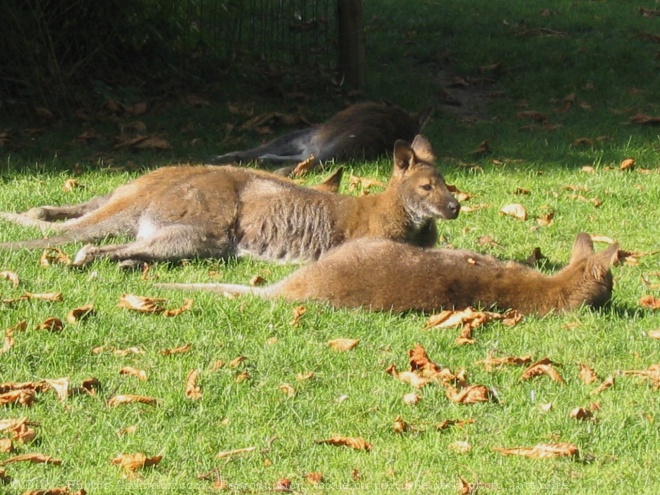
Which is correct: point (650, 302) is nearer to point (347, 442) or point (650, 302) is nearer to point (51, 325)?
point (347, 442)

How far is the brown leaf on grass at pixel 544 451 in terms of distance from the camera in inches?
204

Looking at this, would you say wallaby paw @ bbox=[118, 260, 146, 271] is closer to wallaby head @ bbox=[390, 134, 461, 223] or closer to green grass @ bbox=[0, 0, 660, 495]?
green grass @ bbox=[0, 0, 660, 495]

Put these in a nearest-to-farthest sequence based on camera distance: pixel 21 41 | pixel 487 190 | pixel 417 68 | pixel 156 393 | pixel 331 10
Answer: pixel 156 393 → pixel 487 190 → pixel 21 41 → pixel 417 68 → pixel 331 10

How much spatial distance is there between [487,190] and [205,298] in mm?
3441

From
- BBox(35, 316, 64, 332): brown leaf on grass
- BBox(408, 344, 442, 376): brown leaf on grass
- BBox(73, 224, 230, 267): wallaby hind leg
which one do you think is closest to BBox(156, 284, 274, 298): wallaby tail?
BBox(73, 224, 230, 267): wallaby hind leg

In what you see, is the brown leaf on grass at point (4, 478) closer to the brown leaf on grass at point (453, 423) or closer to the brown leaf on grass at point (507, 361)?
the brown leaf on grass at point (453, 423)

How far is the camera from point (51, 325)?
20.9 ft

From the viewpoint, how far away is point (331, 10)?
15570 mm

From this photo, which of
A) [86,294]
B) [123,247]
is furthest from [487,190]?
[86,294]

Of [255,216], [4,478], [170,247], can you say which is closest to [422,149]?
[255,216]

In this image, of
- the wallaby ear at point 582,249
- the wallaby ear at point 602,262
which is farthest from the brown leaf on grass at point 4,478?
the wallaby ear at point 582,249

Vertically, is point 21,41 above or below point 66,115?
above

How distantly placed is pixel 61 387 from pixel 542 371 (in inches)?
95.3

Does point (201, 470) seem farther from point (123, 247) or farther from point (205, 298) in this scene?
point (123, 247)
